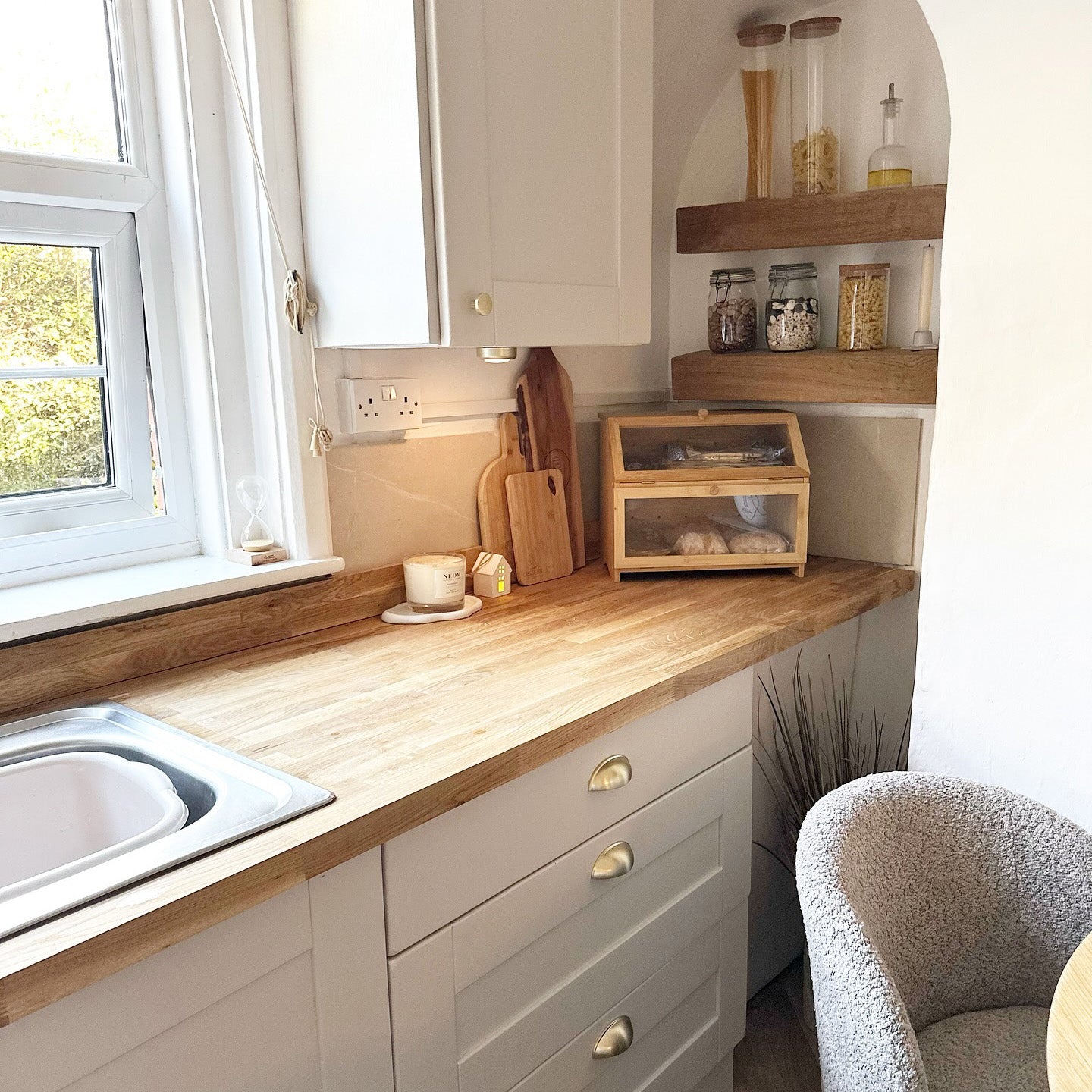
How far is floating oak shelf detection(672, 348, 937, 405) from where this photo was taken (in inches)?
79.8

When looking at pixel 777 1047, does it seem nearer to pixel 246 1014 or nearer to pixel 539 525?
pixel 539 525

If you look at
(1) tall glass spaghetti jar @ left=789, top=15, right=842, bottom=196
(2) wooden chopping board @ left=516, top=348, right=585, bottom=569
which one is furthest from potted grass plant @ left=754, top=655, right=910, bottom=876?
(1) tall glass spaghetti jar @ left=789, top=15, right=842, bottom=196

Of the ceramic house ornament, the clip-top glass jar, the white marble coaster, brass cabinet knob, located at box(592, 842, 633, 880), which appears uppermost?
the clip-top glass jar

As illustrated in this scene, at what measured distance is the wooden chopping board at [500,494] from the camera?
2.02m

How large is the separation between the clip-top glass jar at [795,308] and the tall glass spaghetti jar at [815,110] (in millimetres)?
160

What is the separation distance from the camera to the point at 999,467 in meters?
1.47

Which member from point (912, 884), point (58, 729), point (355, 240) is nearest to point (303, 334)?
point (355, 240)

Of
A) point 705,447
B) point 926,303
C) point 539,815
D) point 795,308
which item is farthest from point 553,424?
point 539,815

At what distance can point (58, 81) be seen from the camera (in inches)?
60.1

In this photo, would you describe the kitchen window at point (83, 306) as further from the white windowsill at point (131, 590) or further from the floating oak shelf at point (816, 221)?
the floating oak shelf at point (816, 221)

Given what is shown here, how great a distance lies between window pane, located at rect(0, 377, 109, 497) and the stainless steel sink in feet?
1.38

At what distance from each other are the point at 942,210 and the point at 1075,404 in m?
0.74

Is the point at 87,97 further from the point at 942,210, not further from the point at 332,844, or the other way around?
the point at 942,210

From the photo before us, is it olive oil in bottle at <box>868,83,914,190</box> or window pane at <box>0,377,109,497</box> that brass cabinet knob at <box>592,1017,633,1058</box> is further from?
olive oil in bottle at <box>868,83,914,190</box>
